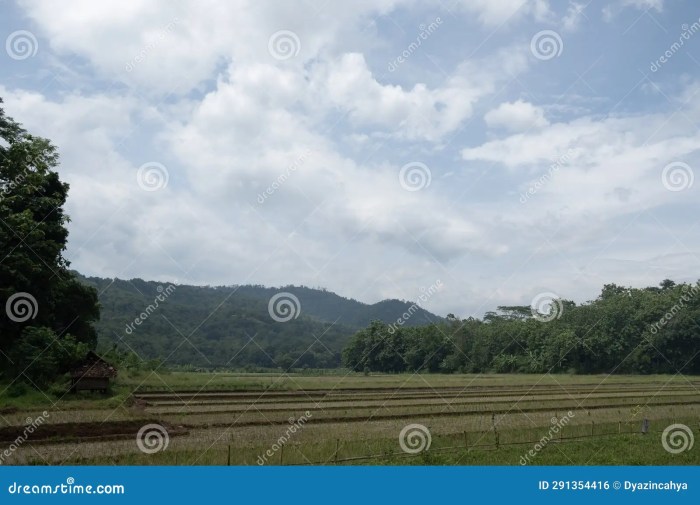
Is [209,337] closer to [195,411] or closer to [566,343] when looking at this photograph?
[566,343]

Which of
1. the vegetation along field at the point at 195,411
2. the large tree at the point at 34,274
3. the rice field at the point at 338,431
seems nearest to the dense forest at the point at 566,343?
the vegetation along field at the point at 195,411

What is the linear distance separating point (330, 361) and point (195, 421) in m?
105

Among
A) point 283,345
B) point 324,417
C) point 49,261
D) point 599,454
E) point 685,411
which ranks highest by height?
point 283,345

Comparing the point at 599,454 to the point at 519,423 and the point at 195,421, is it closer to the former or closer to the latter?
the point at 519,423

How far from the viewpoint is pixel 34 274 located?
3222cm

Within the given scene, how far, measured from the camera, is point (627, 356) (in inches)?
3538

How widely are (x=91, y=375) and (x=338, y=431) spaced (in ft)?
58.3

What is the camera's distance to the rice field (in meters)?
18.2

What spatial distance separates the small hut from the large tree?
0.75 metres

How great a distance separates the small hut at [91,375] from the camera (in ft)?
109

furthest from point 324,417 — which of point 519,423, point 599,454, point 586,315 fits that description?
point 586,315

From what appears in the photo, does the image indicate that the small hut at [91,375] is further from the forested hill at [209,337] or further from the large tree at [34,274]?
the forested hill at [209,337]

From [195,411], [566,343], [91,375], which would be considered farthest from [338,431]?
[566,343]

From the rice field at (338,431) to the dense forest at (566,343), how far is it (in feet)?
163
